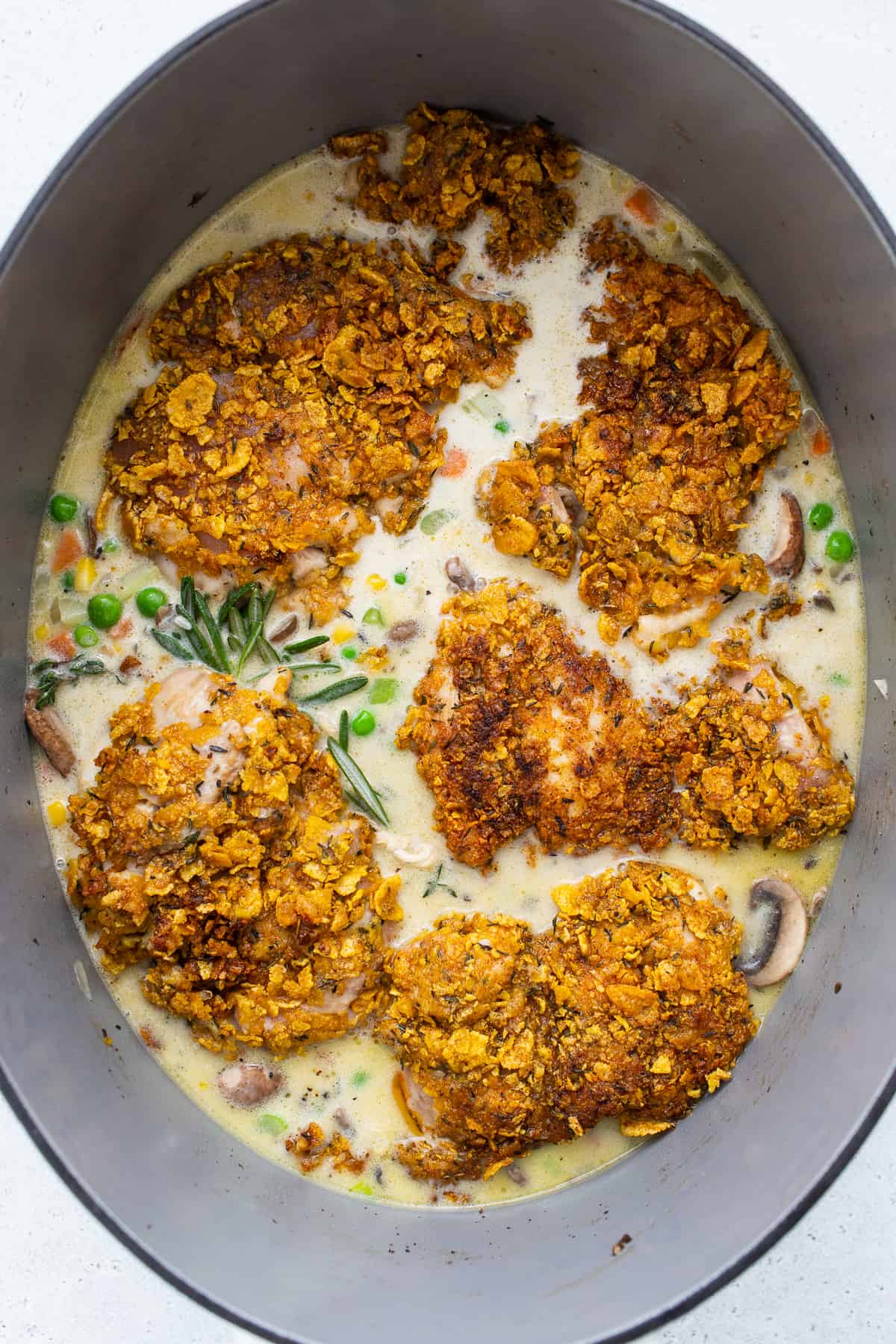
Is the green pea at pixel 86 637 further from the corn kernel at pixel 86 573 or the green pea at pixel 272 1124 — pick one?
the green pea at pixel 272 1124

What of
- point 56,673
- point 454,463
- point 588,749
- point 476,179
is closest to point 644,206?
point 476,179

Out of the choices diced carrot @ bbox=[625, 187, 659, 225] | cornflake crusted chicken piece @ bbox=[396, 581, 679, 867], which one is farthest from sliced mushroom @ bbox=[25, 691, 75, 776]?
diced carrot @ bbox=[625, 187, 659, 225]

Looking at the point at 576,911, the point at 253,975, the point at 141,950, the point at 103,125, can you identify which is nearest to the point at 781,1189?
the point at 576,911

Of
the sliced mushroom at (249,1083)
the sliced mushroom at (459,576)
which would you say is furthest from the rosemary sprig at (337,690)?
the sliced mushroom at (249,1083)

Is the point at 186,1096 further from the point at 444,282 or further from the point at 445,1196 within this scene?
the point at 444,282

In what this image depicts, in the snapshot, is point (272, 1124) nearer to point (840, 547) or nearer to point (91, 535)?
point (91, 535)

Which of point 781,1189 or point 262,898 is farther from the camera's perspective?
point 262,898
